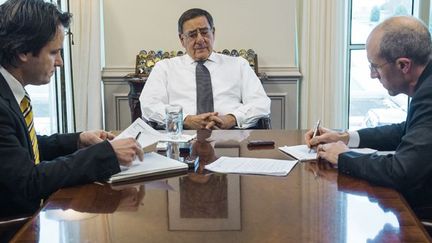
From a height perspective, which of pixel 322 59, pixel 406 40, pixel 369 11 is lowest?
pixel 322 59

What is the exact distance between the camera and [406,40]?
1.72 m

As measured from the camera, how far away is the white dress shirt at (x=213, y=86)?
11.0 feet

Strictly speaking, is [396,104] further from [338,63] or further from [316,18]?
[316,18]

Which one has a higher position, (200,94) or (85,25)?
(85,25)

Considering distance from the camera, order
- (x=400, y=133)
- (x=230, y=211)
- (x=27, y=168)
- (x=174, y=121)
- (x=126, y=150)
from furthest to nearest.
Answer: (x=174, y=121), (x=400, y=133), (x=126, y=150), (x=27, y=168), (x=230, y=211)

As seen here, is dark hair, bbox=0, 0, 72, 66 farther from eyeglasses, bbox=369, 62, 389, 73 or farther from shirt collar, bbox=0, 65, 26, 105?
eyeglasses, bbox=369, 62, 389, 73

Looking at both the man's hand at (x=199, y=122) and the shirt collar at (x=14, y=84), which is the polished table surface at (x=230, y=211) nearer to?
the shirt collar at (x=14, y=84)

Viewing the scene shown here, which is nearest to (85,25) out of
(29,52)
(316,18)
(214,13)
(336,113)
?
(214,13)

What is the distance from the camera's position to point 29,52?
5.53 ft

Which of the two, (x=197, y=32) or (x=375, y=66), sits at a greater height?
(x=197, y=32)

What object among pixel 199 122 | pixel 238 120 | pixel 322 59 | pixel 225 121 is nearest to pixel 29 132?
pixel 199 122

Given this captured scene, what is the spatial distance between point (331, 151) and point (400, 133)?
0.43 metres

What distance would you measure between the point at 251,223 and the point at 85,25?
10.4 ft

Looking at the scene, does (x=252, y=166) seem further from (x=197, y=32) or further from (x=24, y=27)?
→ (x=197, y=32)
